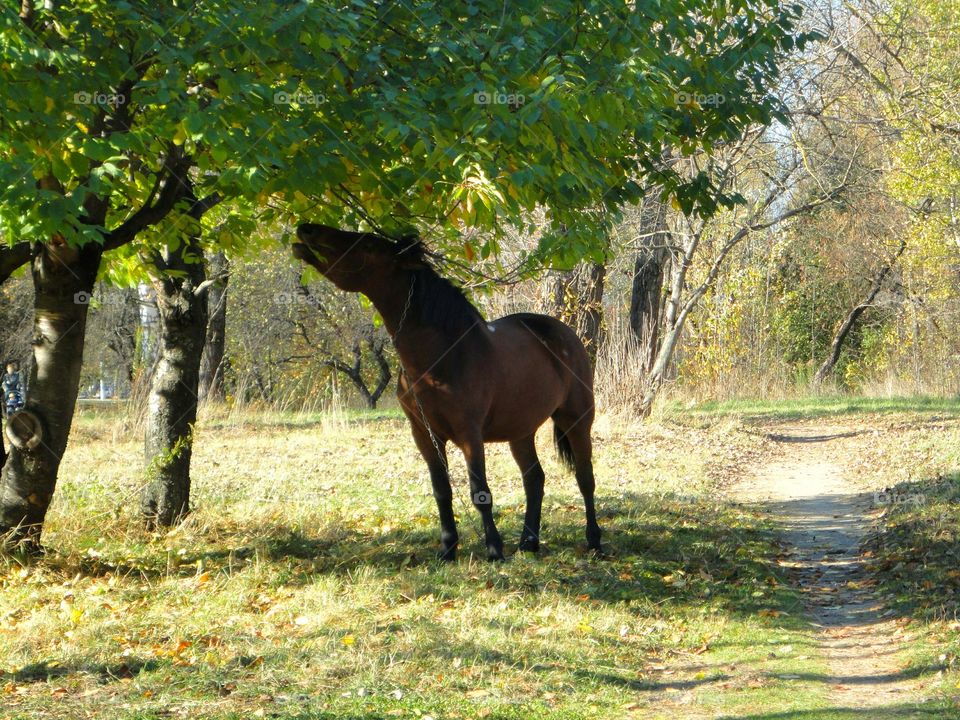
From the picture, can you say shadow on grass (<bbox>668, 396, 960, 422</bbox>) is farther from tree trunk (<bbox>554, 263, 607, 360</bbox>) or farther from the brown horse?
the brown horse

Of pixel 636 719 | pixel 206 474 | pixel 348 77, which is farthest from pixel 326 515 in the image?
pixel 636 719

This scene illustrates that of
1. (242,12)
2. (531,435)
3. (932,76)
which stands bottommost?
(531,435)

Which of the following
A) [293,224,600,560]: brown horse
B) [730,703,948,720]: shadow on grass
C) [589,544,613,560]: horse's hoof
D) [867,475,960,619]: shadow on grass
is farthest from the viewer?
[589,544,613,560]: horse's hoof

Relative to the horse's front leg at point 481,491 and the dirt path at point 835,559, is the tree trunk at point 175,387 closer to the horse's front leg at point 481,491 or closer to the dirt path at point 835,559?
the horse's front leg at point 481,491

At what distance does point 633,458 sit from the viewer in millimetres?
14641

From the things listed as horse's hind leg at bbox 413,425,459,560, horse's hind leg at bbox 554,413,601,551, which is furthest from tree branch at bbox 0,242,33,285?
horse's hind leg at bbox 554,413,601,551

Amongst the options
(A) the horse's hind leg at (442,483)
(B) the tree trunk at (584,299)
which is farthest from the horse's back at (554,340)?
(B) the tree trunk at (584,299)

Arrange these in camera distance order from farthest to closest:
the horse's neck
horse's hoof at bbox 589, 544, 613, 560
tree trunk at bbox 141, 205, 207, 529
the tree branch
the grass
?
tree trunk at bbox 141, 205, 207, 529 → horse's hoof at bbox 589, 544, 613, 560 → the tree branch → the horse's neck → the grass

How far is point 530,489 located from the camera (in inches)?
346

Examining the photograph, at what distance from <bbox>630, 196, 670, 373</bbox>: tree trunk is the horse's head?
1100 centimetres

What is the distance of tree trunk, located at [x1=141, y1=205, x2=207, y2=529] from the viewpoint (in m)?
9.54

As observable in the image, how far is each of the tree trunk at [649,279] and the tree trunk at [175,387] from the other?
1009cm

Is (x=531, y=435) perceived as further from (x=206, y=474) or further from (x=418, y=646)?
(x=206, y=474)

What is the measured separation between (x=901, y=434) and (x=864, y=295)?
59.9 feet
